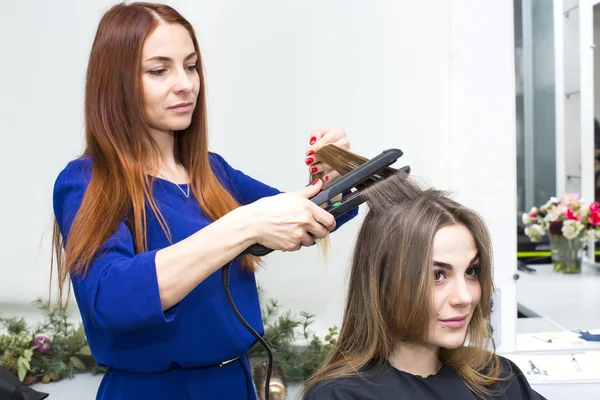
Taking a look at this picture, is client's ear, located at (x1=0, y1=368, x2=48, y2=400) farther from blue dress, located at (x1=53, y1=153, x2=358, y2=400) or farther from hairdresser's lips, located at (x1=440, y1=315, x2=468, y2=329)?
hairdresser's lips, located at (x1=440, y1=315, x2=468, y2=329)

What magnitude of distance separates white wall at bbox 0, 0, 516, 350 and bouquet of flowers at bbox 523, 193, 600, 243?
271 millimetres

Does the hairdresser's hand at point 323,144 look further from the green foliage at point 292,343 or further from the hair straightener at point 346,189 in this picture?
the green foliage at point 292,343

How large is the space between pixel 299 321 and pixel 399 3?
1225 mm

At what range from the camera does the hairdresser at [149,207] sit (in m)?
1.35

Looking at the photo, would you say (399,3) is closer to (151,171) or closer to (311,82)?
(311,82)

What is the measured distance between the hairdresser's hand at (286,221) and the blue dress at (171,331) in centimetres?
23

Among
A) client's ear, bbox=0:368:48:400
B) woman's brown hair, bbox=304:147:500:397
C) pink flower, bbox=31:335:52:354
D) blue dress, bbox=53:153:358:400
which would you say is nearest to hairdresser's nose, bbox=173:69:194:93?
blue dress, bbox=53:153:358:400

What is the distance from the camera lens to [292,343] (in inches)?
98.9

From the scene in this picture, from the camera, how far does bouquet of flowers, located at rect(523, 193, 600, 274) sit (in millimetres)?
2818

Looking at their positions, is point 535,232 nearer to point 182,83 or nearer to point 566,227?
point 566,227

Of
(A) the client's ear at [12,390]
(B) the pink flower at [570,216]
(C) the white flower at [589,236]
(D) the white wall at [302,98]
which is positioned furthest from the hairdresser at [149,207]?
(C) the white flower at [589,236]

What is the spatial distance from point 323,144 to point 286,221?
0.37 metres

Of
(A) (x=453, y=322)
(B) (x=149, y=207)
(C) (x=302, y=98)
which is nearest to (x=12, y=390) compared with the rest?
(B) (x=149, y=207)

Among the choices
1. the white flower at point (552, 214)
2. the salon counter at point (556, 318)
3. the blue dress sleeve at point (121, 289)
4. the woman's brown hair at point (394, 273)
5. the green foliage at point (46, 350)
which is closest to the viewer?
the blue dress sleeve at point (121, 289)
